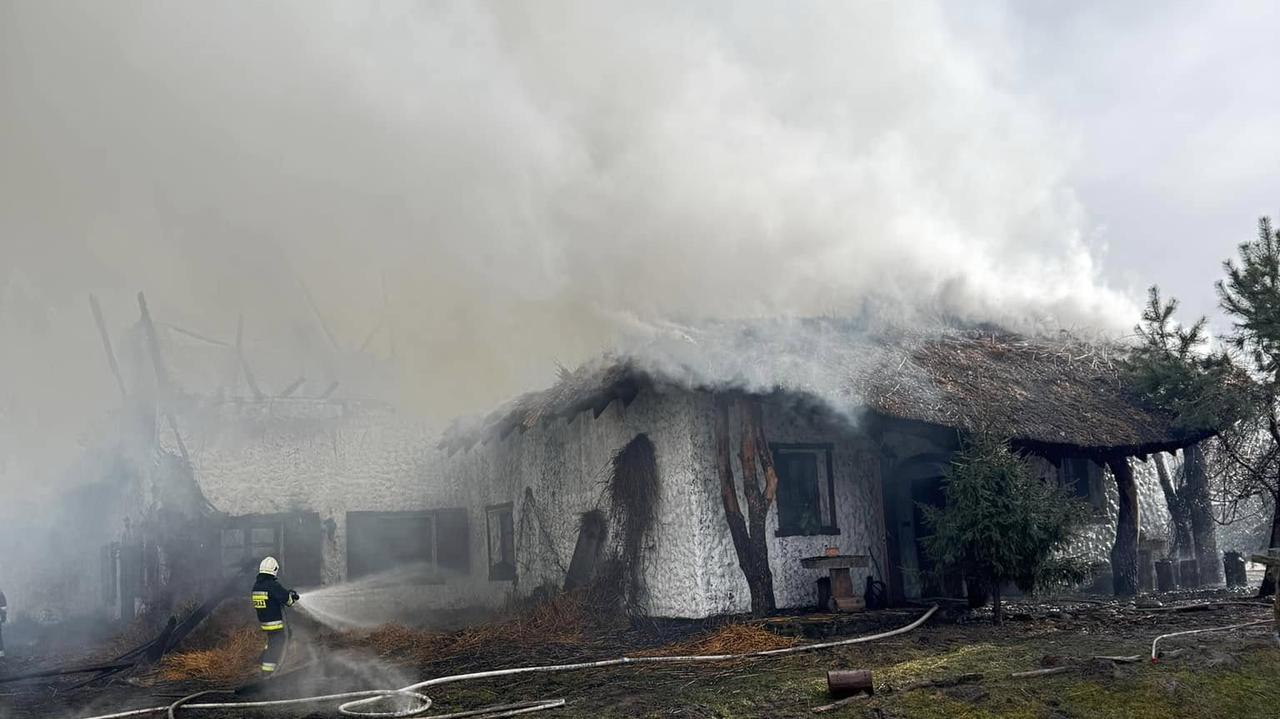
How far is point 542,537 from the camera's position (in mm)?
13969

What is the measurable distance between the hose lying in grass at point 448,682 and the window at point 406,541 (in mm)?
6850

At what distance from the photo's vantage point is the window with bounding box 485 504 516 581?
585 inches

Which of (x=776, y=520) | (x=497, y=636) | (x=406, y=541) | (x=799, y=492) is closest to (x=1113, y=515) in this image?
(x=799, y=492)

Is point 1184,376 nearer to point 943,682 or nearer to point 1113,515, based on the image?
point 1113,515

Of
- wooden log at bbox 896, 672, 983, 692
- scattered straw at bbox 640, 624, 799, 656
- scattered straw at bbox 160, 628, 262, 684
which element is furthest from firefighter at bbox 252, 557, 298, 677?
wooden log at bbox 896, 672, 983, 692

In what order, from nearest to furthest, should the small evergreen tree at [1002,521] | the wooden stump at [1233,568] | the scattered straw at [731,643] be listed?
the scattered straw at [731,643] < the small evergreen tree at [1002,521] < the wooden stump at [1233,568]

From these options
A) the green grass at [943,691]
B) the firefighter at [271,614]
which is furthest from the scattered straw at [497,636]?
the green grass at [943,691]

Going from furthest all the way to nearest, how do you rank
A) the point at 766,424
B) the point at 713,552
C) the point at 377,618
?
the point at 377,618 → the point at 766,424 → the point at 713,552

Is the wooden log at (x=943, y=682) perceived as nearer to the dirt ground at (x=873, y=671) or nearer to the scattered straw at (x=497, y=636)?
the dirt ground at (x=873, y=671)

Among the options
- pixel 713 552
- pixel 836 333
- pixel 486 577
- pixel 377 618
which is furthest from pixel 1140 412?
pixel 377 618

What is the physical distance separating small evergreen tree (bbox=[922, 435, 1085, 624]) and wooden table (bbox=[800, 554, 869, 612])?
1040 mm

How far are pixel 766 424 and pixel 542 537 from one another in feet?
12.8

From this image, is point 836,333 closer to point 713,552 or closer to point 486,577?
point 713,552

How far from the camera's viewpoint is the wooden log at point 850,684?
Answer: 681cm
